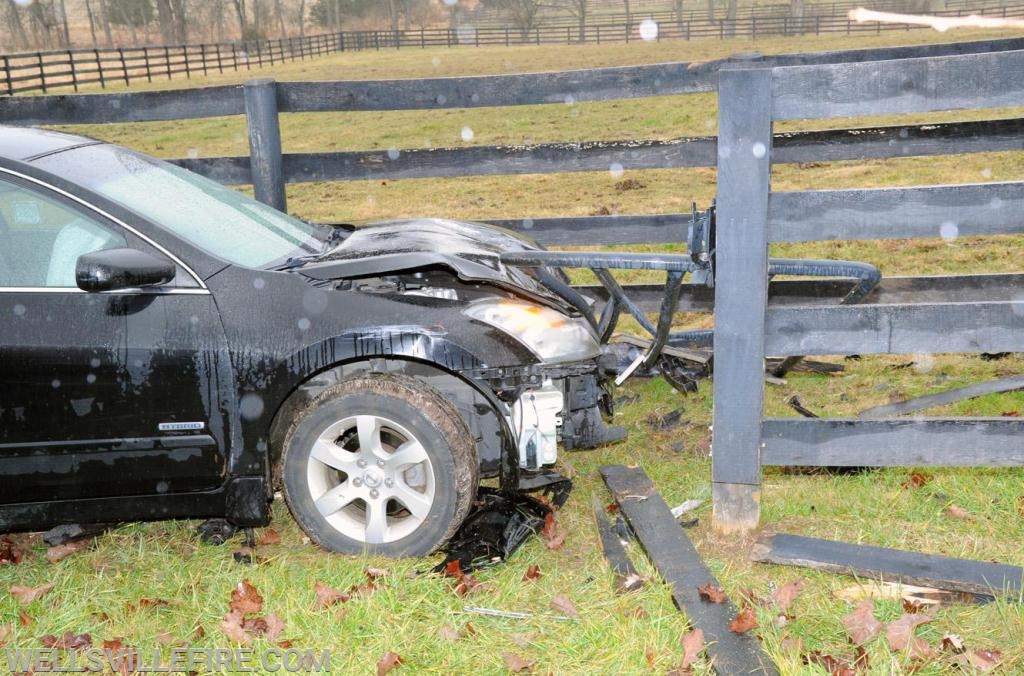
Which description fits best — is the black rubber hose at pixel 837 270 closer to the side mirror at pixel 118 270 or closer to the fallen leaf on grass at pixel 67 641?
the side mirror at pixel 118 270

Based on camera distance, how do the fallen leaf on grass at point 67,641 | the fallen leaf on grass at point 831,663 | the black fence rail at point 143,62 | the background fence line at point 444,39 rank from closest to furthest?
the fallen leaf on grass at point 831,663 → the fallen leaf on grass at point 67,641 → the black fence rail at point 143,62 → the background fence line at point 444,39

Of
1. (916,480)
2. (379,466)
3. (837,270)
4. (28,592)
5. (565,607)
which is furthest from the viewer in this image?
(916,480)

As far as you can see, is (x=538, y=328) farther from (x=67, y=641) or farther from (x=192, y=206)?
(x=67, y=641)

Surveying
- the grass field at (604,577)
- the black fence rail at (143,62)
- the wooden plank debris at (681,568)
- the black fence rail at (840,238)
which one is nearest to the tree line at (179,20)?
the black fence rail at (143,62)

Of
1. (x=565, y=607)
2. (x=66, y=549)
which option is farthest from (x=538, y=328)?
(x=66, y=549)

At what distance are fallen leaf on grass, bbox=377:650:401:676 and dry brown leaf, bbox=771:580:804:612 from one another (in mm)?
1287

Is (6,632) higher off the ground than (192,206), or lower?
lower

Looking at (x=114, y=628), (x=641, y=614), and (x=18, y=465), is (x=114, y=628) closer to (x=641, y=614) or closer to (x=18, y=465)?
(x=18, y=465)

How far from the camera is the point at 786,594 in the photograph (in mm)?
3359

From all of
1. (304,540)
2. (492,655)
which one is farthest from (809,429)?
(304,540)

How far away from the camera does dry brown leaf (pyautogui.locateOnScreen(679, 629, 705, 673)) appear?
3.02m

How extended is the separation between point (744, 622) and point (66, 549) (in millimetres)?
2719

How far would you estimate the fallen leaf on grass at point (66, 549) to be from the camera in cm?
393

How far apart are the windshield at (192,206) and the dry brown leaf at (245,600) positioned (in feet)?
4.08
